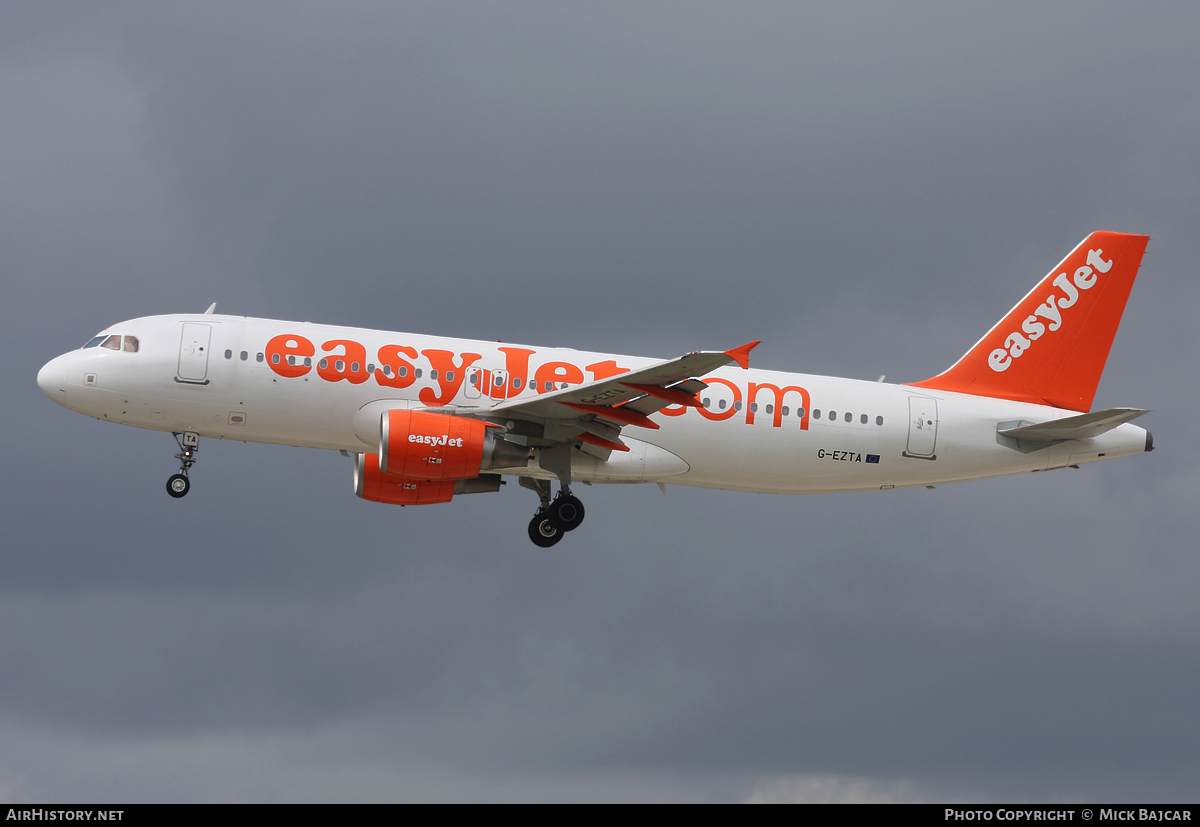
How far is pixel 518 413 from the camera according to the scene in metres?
38.2

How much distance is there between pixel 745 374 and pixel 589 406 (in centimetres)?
599

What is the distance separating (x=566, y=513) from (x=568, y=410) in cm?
405

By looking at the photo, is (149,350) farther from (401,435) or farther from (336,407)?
(401,435)

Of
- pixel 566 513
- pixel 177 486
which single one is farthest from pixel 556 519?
pixel 177 486

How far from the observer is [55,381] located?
1523 inches

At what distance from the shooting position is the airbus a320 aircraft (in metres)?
38.2

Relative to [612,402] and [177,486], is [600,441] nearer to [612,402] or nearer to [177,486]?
[612,402]

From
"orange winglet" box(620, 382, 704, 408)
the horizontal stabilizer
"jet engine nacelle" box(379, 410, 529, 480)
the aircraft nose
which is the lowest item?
"jet engine nacelle" box(379, 410, 529, 480)

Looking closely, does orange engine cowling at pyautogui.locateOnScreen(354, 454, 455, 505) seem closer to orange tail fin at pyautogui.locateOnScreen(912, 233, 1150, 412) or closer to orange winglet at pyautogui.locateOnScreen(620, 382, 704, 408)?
orange winglet at pyautogui.locateOnScreen(620, 382, 704, 408)

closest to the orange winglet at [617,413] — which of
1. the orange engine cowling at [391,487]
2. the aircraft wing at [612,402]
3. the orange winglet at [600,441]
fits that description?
the aircraft wing at [612,402]

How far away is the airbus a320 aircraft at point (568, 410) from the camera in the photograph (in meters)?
38.2

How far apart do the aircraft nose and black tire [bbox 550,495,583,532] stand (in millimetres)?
14318

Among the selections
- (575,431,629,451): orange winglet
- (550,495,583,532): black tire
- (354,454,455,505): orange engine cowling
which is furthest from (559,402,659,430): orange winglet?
(354,454,455,505): orange engine cowling

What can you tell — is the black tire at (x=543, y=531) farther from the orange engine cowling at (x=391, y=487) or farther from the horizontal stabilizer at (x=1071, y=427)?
the horizontal stabilizer at (x=1071, y=427)
